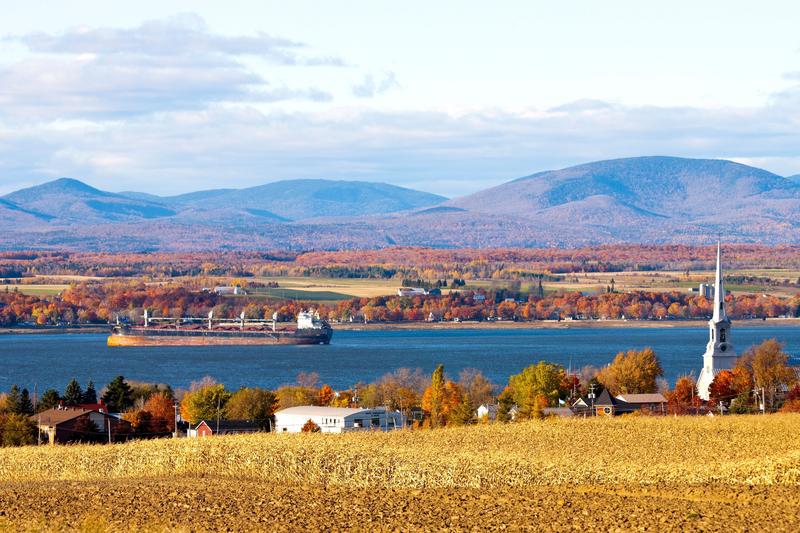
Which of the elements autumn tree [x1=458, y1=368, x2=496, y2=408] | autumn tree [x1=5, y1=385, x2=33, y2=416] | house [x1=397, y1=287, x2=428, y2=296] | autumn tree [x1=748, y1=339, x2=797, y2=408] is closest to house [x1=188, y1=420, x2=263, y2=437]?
autumn tree [x1=5, y1=385, x2=33, y2=416]

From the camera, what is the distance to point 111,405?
3962cm

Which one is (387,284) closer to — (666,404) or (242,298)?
(242,298)

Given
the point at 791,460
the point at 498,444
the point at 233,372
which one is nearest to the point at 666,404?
the point at 498,444

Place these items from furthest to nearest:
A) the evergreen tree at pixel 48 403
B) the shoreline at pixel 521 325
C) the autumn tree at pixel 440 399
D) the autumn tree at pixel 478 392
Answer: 1. the shoreline at pixel 521 325
2. the autumn tree at pixel 478 392
3. the autumn tree at pixel 440 399
4. the evergreen tree at pixel 48 403

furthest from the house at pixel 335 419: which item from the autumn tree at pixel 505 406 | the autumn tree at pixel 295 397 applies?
the autumn tree at pixel 295 397

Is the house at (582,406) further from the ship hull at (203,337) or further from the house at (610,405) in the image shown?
the ship hull at (203,337)

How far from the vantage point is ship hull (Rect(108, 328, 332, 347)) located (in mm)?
103938

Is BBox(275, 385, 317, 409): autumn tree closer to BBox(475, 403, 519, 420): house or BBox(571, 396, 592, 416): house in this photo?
BBox(475, 403, 519, 420): house

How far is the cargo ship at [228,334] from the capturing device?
104m

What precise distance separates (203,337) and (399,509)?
96239 mm

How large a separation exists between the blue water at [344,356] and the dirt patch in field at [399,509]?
3829cm

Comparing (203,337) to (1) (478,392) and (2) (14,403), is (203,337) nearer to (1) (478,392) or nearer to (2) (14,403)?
(1) (478,392)

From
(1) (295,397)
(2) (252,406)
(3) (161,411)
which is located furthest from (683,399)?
(3) (161,411)

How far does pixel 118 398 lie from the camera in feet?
131
